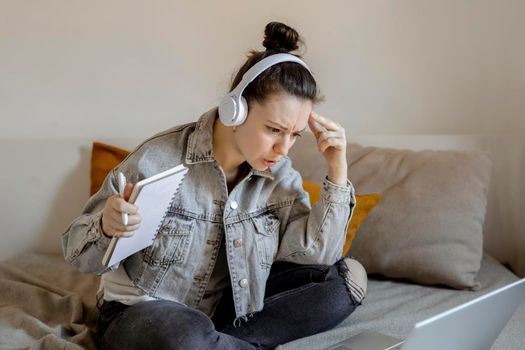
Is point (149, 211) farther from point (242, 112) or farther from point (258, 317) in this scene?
point (258, 317)

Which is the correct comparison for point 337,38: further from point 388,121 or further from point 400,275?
point 400,275

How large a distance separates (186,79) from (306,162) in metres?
0.51

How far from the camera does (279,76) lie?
1.23m

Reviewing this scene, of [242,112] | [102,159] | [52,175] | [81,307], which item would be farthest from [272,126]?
[52,175]

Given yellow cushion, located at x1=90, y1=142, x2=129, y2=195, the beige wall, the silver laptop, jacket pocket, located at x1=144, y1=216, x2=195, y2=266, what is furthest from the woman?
the beige wall

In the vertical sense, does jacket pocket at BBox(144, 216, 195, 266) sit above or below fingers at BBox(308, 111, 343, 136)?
below

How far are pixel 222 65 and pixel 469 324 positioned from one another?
1.35 meters

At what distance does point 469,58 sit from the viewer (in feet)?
6.64

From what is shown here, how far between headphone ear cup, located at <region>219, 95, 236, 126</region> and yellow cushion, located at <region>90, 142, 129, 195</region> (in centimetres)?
77

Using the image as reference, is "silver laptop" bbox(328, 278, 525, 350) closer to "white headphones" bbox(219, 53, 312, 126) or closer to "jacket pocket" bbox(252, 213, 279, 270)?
"jacket pocket" bbox(252, 213, 279, 270)

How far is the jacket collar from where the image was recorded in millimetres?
1296

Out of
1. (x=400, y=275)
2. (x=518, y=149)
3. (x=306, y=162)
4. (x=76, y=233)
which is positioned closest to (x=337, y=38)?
(x=306, y=162)

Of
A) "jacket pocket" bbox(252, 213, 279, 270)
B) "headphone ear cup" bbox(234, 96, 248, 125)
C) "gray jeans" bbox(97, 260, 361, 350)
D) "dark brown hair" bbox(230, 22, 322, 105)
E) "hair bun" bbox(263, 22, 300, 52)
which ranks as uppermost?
"hair bun" bbox(263, 22, 300, 52)

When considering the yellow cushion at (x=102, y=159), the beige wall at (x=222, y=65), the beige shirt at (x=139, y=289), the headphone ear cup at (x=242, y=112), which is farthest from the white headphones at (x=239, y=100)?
the beige wall at (x=222, y=65)
